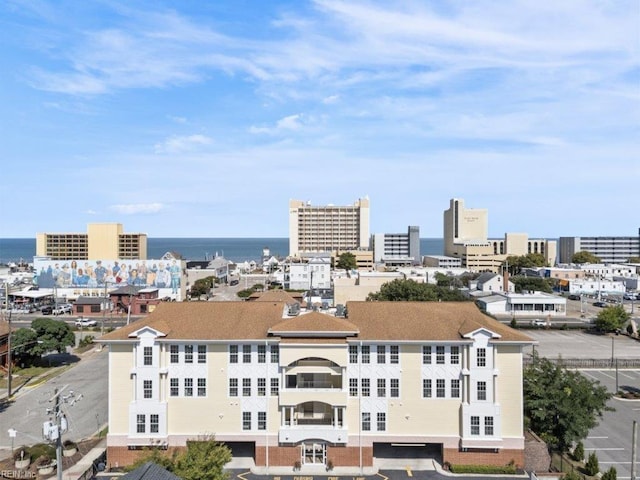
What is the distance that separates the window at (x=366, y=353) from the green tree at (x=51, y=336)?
41.8 metres

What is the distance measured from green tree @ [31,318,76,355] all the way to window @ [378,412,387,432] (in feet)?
140

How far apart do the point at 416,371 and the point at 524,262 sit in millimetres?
142817

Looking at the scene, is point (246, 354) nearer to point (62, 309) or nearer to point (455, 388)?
point (455, 388)

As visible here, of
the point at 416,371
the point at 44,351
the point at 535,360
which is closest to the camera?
the point at 416,371

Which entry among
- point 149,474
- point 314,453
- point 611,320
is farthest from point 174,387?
point 611,320

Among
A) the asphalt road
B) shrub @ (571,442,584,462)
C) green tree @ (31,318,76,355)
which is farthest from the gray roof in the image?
green tree @ (31,318,76,355)

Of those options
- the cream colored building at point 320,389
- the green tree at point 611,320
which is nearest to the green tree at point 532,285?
the green tree at point 611,320

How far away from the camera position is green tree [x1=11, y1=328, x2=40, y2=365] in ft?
188

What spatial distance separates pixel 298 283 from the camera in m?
138

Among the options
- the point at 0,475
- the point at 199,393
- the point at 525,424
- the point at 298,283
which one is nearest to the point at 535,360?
the point at 525,424

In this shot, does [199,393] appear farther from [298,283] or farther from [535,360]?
[298,283]

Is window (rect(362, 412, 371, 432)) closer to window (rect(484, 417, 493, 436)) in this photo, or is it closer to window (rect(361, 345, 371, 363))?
window (rect(361, 345, 371, 363))

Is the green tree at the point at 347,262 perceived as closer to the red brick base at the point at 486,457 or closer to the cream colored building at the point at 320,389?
the cream colored building at the point at 320,389

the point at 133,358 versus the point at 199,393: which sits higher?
the point at 133,358
